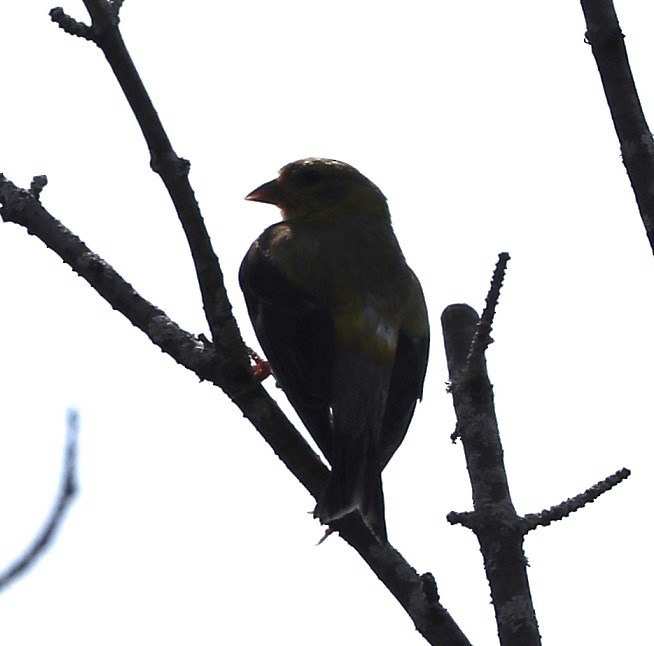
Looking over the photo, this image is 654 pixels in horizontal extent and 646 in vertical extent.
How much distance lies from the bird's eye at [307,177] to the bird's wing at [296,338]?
0.99 meters

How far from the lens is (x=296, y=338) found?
5.55 m

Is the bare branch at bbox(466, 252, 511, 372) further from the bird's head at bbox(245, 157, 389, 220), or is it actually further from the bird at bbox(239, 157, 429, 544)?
the bird's head at bbox(245, 157, 389, 220)

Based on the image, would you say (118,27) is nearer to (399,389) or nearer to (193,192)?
(193,192)

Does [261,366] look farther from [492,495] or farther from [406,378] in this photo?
[492,495]

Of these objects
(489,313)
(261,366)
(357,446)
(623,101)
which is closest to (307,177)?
(261,366)

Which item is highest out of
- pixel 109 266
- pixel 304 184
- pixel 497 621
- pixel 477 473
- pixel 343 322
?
pixel 304 184

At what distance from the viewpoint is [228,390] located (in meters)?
4.23

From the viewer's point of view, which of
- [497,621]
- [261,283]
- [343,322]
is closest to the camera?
[497,621]

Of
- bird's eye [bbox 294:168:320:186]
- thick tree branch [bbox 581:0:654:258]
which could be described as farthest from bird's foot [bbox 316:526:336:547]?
bird's eye [bbox 294:168:320:186]

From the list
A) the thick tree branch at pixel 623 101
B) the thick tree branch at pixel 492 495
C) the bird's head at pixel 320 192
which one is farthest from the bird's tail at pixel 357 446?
the bird's head at pixel 320 192

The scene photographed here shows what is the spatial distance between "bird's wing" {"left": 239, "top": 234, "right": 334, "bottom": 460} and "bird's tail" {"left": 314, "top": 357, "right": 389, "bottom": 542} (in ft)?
0.19

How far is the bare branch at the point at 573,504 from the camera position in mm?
3988

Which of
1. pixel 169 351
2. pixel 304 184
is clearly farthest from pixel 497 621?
pixel 304 184

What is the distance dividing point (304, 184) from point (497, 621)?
380 cm
